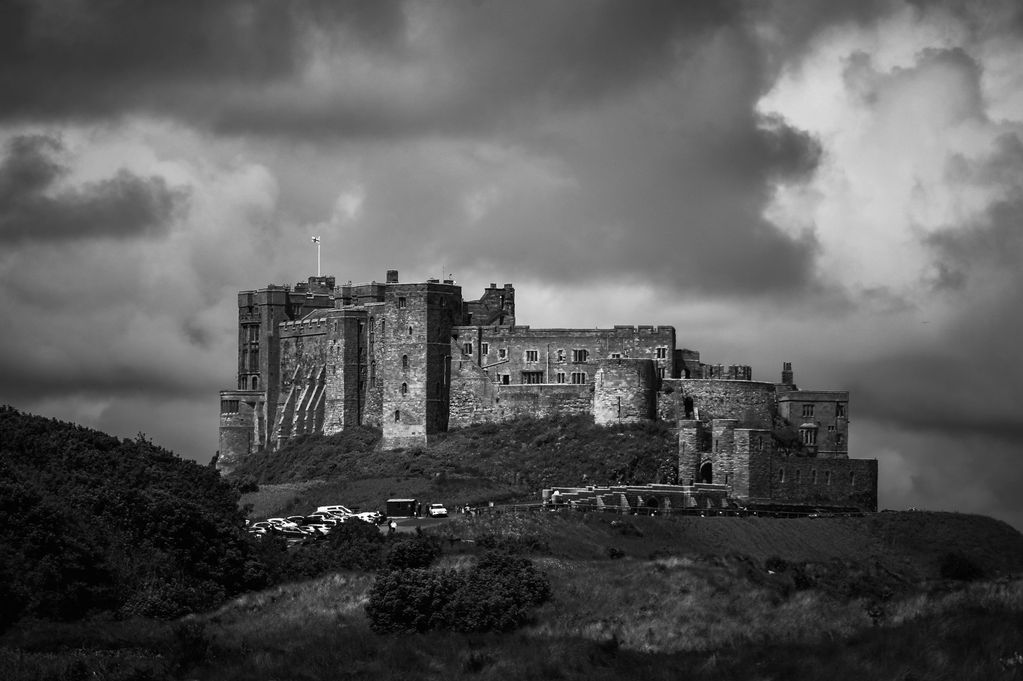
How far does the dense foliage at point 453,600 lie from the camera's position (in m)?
65.7

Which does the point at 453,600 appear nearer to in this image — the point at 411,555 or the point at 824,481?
the point at 411,555

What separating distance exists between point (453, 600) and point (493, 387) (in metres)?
62.9

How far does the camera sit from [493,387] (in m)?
129

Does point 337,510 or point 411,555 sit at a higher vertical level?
point 337,510

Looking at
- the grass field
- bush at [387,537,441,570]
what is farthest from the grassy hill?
bush at [387,537,441,570]

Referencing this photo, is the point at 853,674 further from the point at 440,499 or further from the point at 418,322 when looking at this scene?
the point at 418,322

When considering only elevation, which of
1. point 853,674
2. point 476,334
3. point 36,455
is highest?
point 476,334

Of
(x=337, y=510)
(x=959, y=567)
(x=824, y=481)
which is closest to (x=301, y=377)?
(x=337, y=510)

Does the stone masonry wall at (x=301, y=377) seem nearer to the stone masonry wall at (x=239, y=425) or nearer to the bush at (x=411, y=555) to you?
the stone masonry wall at (x=239, y=425)

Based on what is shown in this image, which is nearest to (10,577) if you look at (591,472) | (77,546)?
(77,546)

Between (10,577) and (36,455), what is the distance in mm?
15810

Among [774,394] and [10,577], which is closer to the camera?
[10,577]

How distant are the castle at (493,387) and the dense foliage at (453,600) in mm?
40827

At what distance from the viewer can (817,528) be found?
99.6 m
